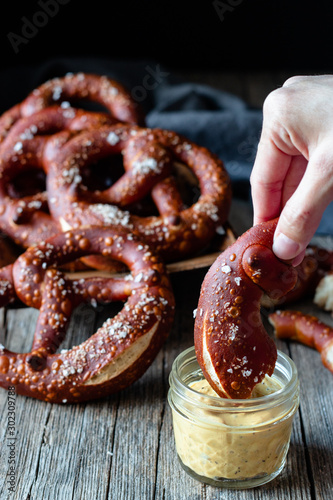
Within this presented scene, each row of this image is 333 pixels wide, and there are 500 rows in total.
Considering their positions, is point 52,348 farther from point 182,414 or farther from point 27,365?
point 182,414

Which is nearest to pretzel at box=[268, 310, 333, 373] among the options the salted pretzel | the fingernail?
the fingernail

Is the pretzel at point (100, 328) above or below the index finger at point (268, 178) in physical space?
below

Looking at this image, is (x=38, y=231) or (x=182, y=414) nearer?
(x=182, y=414)

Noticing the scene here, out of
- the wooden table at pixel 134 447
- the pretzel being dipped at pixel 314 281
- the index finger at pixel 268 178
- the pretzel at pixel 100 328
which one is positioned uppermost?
the index finger at pixel 268 178

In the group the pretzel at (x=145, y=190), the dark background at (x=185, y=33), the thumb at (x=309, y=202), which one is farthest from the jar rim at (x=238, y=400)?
the dark background at (x=185, y=33)

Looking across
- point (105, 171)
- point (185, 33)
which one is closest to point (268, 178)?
point (105, 171)

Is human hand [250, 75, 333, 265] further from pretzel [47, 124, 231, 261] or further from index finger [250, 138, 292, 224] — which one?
pretzel [47, 124, 231, 261]

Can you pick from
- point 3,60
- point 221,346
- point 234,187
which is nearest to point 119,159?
point 234,187

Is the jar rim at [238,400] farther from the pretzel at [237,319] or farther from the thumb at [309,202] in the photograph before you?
the thumb at [309,202]
